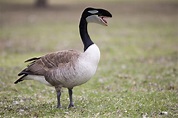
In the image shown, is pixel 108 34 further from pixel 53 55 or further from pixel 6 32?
pixel 53 55

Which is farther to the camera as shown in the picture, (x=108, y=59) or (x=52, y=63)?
(x=108, y=59)

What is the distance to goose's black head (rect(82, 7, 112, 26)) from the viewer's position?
9.46 meters

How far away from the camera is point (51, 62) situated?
9688mm

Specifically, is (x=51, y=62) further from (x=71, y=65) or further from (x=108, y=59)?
(x=108, y=59)

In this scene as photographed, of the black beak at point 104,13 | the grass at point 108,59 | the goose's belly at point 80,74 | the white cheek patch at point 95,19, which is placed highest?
the black beak at point 104,13

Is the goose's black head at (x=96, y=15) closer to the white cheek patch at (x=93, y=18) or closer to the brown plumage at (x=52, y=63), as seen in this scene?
the white cheek patch at (x=93, y=18)

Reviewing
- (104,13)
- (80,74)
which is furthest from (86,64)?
(104,13)

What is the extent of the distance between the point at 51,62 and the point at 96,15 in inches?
66.5

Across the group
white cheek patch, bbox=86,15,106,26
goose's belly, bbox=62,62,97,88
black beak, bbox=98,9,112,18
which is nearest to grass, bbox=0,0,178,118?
goose's belly, bbox=62,62,97,88

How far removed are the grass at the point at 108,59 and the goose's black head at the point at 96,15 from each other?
7.46ft

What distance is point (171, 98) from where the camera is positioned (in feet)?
35.6

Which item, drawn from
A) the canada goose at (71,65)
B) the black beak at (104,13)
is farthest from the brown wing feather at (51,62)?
the black beak at (104,13)

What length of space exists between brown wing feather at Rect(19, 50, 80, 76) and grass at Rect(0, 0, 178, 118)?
1013mm

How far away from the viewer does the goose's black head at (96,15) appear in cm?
946
